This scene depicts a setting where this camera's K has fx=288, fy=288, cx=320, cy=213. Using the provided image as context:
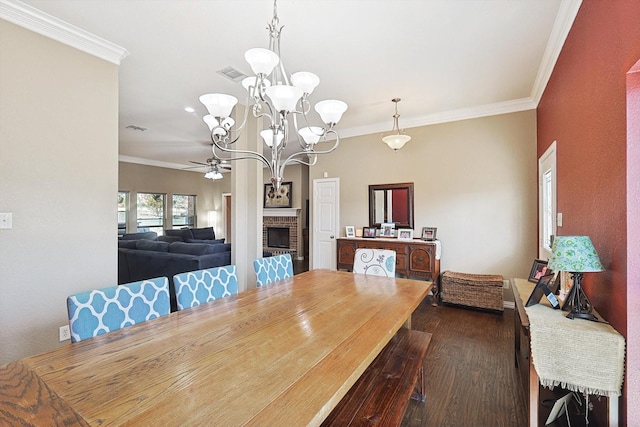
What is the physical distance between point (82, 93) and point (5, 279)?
1.58m

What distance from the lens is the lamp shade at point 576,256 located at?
1.42 metres

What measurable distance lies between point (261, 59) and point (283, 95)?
223 mm

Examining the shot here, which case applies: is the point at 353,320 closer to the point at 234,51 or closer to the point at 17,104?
the point at 234,51

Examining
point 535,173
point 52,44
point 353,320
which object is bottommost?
point 353,320

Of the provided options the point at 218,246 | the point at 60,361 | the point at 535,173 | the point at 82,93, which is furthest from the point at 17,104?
the point at 535,173

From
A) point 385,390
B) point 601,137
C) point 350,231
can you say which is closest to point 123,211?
point 350,231

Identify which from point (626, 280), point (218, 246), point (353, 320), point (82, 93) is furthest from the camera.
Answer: point (218, 246)

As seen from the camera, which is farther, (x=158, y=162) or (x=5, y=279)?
(x=158, y=162)

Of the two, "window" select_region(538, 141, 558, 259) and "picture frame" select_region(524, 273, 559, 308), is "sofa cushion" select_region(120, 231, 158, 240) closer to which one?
"picture frame" select_region(524, 273, 559, 308)

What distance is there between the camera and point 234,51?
2680mm

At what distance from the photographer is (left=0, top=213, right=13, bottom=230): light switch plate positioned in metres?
2.08

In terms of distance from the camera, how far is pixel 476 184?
4.14 m

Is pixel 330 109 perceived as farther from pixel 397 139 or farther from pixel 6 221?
pixel 6 221

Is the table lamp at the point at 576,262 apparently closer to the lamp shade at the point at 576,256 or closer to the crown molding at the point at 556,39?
the lamp shade at the point at 576,256
